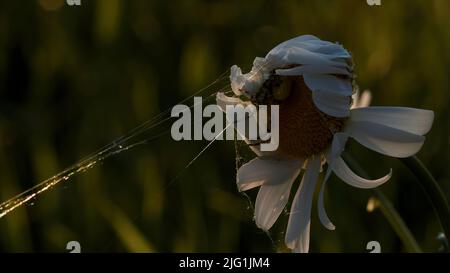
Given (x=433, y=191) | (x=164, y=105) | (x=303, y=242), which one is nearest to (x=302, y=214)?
(x=303, y=242)

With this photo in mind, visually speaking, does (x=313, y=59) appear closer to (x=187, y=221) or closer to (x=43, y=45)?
(x=187, y=221)

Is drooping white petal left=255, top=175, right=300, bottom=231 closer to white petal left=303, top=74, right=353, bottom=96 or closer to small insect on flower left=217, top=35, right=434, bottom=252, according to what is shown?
small insect on flower left=217, top=35, right=434, bottom=252

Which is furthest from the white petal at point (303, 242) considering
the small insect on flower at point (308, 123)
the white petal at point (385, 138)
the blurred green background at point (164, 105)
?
the blurred green background at point (164, 105)

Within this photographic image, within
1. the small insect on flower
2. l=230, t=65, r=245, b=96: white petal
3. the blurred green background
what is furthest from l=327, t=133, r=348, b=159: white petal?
the blurred green background

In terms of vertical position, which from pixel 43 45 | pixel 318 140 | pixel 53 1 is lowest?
pixel 318 140

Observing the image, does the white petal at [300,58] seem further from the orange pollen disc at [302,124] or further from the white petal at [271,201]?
the white petal at [271,201]
